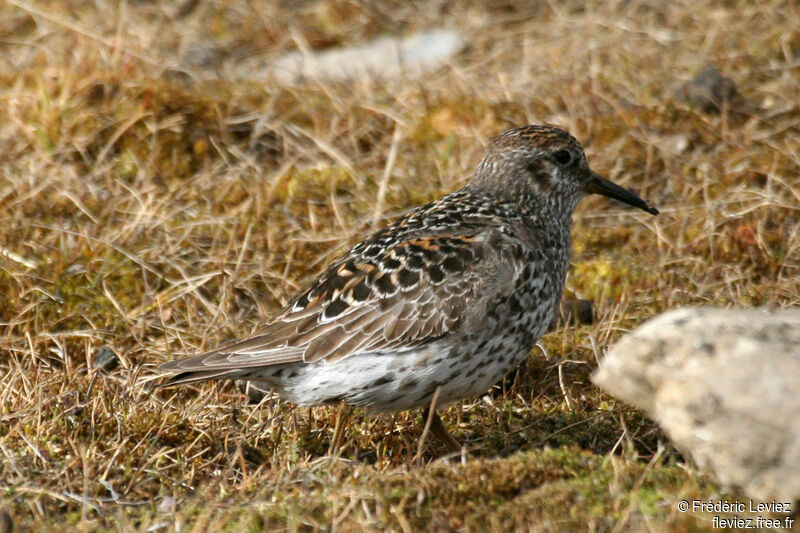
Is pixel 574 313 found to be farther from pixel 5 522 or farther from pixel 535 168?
pixel 5 522

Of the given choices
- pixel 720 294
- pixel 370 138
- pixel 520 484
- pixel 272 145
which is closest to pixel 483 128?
pixel 370 138

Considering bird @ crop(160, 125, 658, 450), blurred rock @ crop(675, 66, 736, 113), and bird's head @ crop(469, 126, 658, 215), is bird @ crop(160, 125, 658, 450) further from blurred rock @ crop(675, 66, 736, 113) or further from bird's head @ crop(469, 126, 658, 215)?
blurred rock @ crop(675, 66, 736, 113)

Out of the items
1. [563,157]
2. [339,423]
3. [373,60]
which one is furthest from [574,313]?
[373,60]

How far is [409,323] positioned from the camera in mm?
4531

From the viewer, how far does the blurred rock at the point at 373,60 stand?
28.3ft

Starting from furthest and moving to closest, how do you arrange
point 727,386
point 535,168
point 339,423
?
point 535,168 < point 339,423 < point 727,386

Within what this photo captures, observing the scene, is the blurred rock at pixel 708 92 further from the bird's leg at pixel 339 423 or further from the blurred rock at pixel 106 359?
the blurred rock at pixel 106 359

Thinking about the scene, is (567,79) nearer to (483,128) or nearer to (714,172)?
(483,128)

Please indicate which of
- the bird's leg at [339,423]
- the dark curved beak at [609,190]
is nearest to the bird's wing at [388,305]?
the bird's leg at [339,423]

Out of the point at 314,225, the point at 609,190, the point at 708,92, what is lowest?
the point at 314,225

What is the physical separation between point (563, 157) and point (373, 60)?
3.90 meters

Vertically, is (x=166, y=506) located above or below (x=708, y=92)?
below

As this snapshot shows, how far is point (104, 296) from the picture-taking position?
19.6 feet

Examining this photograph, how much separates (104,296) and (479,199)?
221cm
